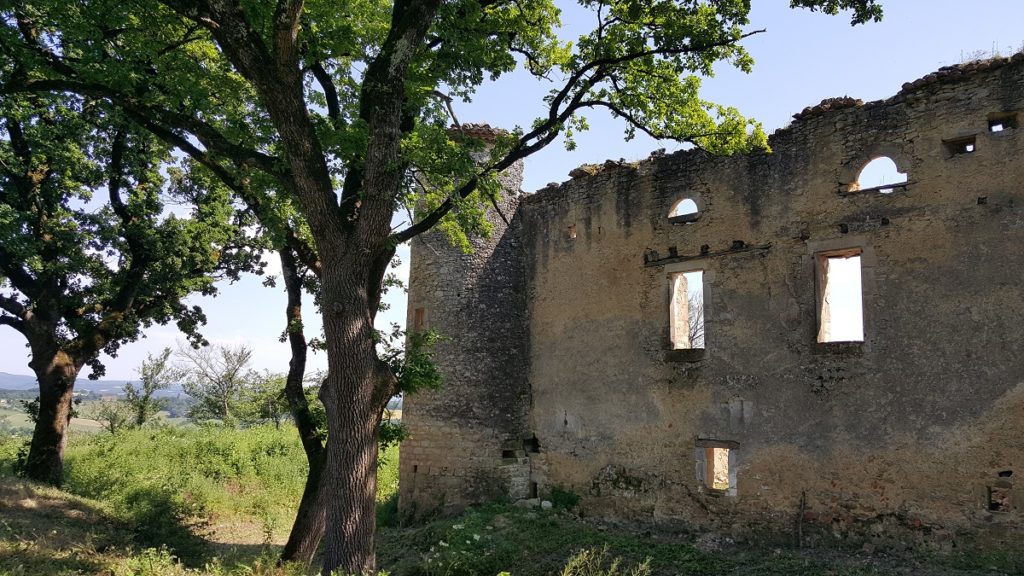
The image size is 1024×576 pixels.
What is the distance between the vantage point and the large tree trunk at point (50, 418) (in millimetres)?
13742

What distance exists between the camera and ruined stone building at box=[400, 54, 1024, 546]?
27.2ft

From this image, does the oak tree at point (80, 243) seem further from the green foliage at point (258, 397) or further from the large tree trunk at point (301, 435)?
the green foliage at point (258, 397)

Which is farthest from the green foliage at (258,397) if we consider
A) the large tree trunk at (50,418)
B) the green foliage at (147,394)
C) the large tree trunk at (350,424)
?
the large tree trunk at (350,424)

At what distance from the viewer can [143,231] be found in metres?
14.0

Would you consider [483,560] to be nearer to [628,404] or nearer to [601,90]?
[628,404]

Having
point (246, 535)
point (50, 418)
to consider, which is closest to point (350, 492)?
point (246, 535)

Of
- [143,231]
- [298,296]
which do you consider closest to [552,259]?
[298,296]

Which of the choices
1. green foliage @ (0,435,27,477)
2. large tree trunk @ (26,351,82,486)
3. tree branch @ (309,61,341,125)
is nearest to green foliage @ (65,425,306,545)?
large tree trunk @ (26,351,82,486)

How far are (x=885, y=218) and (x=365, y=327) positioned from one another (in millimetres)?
7096

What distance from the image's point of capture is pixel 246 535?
13250mm

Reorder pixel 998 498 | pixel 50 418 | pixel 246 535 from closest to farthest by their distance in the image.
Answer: pixel 998 498 < pixel 246 535 < pixel 50 418

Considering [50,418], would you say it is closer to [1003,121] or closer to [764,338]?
[764,338]

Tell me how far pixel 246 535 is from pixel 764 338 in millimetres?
10409

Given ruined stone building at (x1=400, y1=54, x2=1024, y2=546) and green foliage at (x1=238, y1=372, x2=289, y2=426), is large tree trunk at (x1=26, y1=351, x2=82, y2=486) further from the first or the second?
green foliage at (x1=238, y1=372, x2=289, y2=426)
